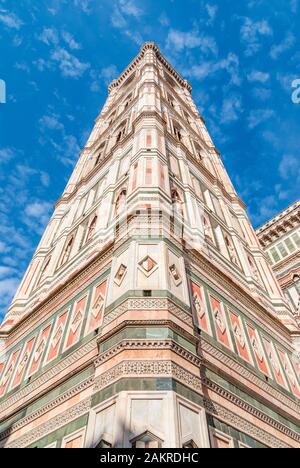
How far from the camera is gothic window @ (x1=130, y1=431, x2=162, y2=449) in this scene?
323 cm

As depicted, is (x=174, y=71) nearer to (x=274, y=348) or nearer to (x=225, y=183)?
(x=225, y=183)

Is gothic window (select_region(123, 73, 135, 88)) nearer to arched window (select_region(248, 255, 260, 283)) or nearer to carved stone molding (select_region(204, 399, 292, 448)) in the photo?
arched window (select_region(248, 255, 260, 283))

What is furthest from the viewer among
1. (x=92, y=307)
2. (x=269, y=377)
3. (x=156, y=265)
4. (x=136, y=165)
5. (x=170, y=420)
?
(x=136, y=165)

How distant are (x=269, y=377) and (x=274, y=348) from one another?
3.77ft

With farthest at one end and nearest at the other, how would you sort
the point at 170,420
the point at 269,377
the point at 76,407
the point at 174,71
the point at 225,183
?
1. the point at 174,71
2. the point at 225,183
3. the point at 269,377
4. the point at 76,407
5. the point at 170,420

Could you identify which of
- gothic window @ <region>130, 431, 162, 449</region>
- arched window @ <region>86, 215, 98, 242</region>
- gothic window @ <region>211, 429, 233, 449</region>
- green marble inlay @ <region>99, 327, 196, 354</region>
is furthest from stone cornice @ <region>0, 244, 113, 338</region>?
gothic window @ <region>130, 431, 162, 449</region>

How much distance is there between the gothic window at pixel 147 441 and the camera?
3.23 m

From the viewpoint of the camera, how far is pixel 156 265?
540 cm

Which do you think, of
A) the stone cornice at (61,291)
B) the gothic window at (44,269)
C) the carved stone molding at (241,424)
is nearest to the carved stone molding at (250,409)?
the carved stone molding at (241,424)

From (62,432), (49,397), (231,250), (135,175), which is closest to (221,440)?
(62,432)

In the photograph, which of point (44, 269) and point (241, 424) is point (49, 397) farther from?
point (44, 269)

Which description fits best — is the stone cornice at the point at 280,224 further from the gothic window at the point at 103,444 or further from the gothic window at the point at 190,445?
the gothic window at the point at 103,444
